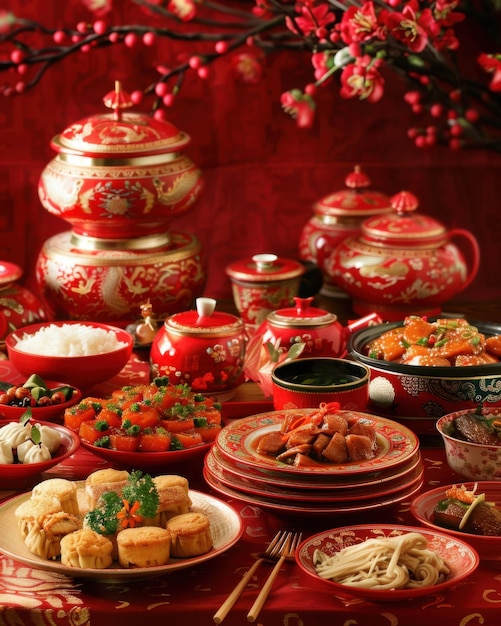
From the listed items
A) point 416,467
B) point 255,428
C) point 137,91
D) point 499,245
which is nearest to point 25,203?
point 137,91

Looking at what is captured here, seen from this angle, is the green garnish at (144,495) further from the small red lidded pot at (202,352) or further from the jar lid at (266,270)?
the jar lid at (266,270)

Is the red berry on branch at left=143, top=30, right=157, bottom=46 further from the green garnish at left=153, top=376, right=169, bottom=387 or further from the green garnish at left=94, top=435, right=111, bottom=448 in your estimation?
the green garnish at left=94, top=435, right=111, bottom=448

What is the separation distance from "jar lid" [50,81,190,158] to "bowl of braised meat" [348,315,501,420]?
709mm

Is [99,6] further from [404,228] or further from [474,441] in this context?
[474,441]

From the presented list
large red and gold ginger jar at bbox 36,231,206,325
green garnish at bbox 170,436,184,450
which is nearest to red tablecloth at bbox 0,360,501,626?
green garnish at bbox 170,436,184,450

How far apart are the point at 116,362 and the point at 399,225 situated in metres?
0.80

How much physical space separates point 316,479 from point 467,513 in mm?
184

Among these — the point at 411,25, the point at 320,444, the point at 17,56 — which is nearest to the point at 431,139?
the point at 411,25

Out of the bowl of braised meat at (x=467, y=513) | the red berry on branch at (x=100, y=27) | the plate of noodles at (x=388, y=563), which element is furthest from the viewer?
the red berry on branch at (x=100, y=27)

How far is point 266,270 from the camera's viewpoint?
7.52 feet

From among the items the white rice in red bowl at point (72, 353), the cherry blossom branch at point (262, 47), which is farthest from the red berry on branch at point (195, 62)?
the white rice in red bowl at point (72, 353)

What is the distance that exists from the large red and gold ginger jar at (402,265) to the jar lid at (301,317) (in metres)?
0.49

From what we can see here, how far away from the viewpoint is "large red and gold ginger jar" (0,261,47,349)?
216 centimetres

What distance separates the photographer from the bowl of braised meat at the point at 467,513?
1.31m
